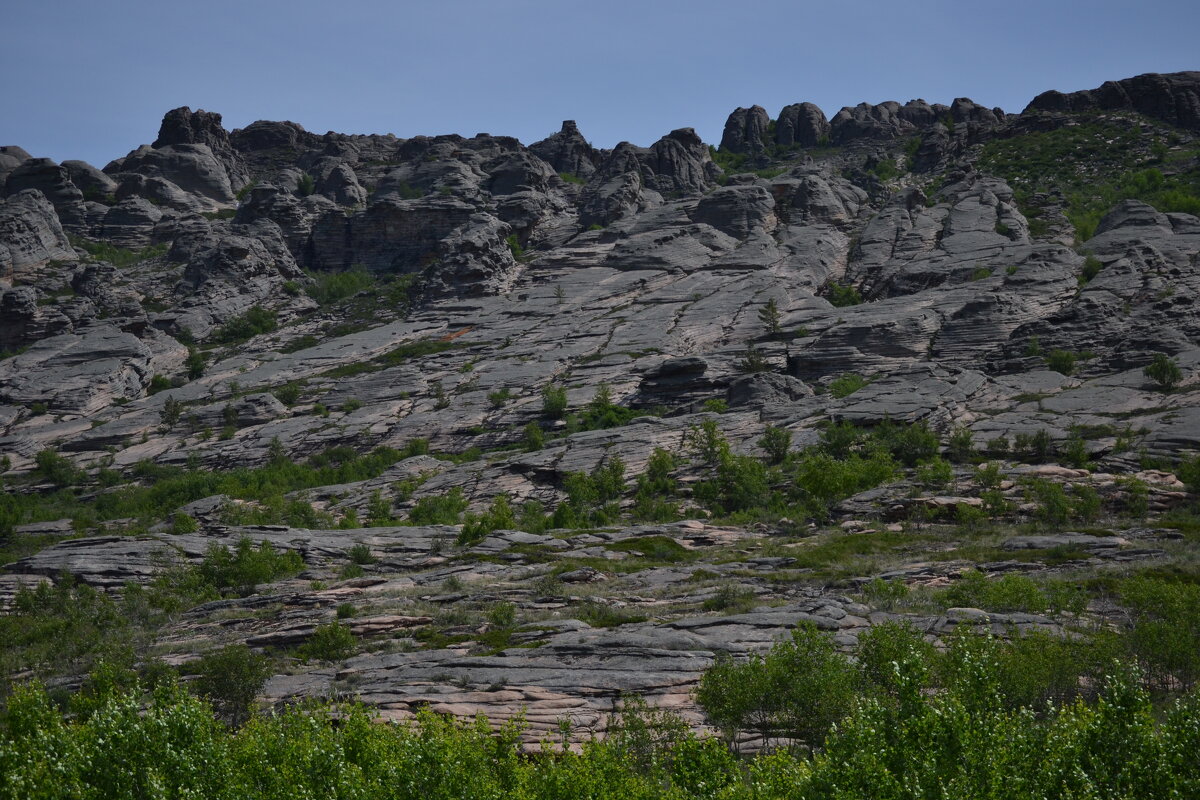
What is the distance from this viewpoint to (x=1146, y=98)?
517 feet

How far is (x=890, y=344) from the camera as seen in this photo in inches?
3585

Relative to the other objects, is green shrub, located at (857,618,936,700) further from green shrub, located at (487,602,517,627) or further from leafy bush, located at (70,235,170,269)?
leafy bush, located at (70,235,170,269)

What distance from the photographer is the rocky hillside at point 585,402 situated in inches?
1512

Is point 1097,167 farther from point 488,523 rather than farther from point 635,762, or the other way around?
point 635,762

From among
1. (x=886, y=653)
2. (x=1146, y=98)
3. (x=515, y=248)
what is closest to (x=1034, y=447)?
(x=886, y=653)

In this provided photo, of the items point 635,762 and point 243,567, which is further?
point 243,567

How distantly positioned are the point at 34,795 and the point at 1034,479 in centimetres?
5920

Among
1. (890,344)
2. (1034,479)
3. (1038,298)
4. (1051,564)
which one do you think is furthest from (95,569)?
(1038,298)

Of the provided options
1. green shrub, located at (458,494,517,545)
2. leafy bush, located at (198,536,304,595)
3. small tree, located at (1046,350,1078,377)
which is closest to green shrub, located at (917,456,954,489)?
small tree, located at (1046,350,1078,377)

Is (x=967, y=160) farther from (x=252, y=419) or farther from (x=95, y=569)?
(x=95, y=569)

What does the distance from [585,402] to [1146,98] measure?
138 metres

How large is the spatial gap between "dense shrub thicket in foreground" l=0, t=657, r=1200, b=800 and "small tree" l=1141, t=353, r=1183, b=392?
6072 cm

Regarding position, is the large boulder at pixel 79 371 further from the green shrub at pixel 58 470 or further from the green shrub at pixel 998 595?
the green shrub at pixel 998 595

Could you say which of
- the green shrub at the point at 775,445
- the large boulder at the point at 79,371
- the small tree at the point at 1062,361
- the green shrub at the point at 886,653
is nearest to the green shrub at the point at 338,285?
the large boulder at the point at 79,371
